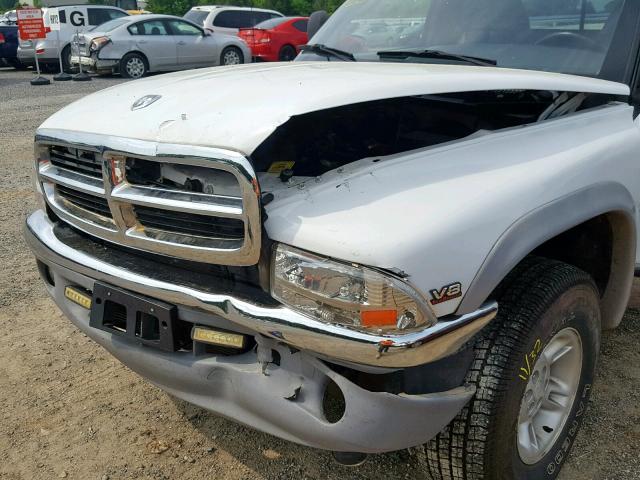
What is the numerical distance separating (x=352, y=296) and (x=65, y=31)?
56.4 ft

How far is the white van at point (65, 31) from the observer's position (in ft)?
53.6

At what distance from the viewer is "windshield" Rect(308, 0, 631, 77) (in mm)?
2994

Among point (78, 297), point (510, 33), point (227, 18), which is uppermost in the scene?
point (510, 33)

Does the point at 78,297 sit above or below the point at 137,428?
above

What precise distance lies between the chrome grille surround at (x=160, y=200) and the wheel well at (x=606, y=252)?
127 cm

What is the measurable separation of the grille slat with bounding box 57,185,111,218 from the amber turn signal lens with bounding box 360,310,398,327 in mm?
1107

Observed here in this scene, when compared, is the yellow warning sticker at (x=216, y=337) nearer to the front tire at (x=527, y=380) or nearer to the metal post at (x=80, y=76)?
the front tire at (x=527, y=380)

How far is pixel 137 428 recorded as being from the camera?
2.89m

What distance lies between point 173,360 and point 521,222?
3.98 feet

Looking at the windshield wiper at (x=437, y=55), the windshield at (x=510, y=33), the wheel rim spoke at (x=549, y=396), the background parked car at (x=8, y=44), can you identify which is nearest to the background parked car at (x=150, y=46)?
the background parked car at (x=8, y=44)

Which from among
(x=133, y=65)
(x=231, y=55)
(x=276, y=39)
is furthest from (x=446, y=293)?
(x=276, y=39)

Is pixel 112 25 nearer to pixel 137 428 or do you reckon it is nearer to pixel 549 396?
pixel 137 428

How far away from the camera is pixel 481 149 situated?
7.48 ft

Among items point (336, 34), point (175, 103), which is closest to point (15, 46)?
point (336, 34)
